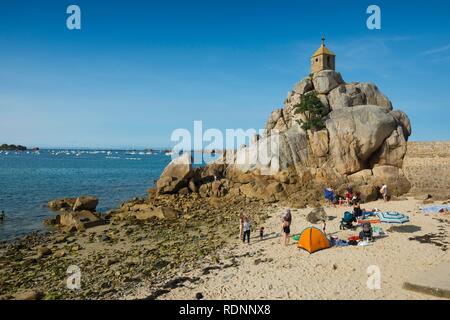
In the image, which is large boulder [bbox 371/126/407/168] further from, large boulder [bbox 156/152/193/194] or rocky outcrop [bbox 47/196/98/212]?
rocky outcrop [bbox 47/196/98/212]

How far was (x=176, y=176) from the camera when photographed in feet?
119

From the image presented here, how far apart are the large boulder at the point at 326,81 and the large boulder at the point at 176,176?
21.6 m

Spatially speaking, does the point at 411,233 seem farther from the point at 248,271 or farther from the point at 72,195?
the point at 72,195

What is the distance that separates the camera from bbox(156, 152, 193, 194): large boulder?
35.0 meters

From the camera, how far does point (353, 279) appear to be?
493 inches

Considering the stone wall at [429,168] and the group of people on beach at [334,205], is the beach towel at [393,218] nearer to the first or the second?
the group of people on beach at [334,205]

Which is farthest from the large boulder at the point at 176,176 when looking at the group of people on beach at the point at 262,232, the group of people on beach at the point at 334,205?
the group of people on beach at the point at 262,232

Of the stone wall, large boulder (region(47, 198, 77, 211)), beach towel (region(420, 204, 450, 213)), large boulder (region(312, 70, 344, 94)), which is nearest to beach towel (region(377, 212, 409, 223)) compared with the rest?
beach towel (region(420, 204, 450, 213))

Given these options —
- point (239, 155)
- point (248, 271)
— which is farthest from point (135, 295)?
point (239, 155)

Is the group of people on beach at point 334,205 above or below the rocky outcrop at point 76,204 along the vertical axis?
above

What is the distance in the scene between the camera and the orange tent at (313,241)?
15.7 meters

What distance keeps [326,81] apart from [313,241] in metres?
32.5

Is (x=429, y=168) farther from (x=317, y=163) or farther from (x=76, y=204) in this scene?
(x=76, y=204)

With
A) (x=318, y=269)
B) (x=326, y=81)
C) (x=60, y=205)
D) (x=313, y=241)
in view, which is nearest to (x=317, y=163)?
(x=326, y=81)
